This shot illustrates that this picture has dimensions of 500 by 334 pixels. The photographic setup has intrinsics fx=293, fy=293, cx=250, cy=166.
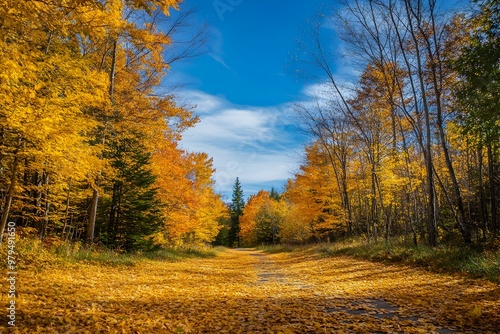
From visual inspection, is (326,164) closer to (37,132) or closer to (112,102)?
(112,102)

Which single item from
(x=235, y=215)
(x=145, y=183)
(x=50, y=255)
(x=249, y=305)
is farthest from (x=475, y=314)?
(x=235, y=215)

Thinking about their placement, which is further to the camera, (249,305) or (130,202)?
(130,202)

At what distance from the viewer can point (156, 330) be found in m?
4.02

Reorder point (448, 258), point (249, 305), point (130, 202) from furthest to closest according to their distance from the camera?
point (130, 202)
point (448, 258)
point (249, 305)

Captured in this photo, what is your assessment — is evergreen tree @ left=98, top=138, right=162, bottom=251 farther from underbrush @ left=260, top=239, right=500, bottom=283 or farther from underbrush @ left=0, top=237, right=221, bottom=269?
underbrush @ left=260, top=239, right=500, bottom=283

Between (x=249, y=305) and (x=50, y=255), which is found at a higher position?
(x=50, y=255)

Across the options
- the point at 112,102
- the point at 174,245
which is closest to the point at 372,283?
the point at 112,102

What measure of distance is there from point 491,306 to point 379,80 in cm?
1245

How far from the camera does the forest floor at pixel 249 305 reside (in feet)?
13.3

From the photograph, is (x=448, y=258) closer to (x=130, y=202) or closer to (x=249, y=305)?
(x=249, y=305)

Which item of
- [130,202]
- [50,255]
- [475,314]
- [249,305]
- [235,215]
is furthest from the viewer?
[235,215]

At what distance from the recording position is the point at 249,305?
5750mm

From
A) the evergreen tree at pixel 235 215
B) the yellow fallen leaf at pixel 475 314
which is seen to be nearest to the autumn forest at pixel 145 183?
the yellow fallen leaf at pixel 475 314

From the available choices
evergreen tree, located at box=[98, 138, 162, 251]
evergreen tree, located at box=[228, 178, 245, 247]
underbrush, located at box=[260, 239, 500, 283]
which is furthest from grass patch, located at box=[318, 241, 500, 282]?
evergreen tree, located at box=[228, 178, 245, 247]
